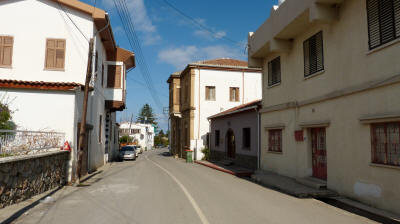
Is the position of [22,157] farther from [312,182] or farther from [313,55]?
[313,55]

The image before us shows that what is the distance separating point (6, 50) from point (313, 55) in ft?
48.1

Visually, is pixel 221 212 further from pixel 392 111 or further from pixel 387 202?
pixel 392 111

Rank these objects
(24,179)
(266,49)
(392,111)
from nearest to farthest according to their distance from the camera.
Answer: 1. (392,111)
2. (24,179)
3. (266,49)

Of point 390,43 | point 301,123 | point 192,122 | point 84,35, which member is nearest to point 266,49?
point 301,123

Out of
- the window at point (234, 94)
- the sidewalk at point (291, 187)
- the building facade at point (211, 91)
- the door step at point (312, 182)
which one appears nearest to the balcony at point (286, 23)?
the door step at point (312, 182)

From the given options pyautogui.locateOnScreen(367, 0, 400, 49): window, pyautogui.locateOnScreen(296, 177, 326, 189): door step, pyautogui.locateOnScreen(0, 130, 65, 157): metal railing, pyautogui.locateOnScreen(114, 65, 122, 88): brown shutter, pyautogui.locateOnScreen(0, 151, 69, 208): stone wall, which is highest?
pyautogui.locateOnScreen(114, 65, 122, 88): brown shutter

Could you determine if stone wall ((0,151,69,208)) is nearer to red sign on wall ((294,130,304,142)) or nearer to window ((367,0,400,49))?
red sign on wall ((294,130,304,142))

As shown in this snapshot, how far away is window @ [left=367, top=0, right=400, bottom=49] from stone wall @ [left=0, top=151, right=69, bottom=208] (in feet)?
33.1

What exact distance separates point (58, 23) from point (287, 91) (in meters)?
11.9

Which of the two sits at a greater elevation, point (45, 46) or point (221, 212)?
point (45, 46)

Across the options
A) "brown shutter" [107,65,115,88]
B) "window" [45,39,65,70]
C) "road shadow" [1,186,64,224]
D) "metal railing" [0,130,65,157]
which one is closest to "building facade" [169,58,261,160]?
"brown shutter" [107,65,115,88]

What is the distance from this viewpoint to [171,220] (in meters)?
6.65

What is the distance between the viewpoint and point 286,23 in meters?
12.2

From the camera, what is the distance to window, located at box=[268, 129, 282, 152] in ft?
48.0
